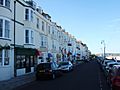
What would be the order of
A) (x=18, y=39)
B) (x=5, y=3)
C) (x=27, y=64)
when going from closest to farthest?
(x=5, y=3) < (x=18, y=39) < (x=27, y=64)

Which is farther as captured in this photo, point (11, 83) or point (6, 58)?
point (6, 58)

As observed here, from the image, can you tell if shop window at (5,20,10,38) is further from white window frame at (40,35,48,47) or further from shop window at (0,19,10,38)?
white window frame at (40,35,48,47)

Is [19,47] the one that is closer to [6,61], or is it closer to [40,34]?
[6,61]

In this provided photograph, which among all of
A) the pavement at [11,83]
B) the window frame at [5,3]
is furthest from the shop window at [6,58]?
the window frame at [5,3]

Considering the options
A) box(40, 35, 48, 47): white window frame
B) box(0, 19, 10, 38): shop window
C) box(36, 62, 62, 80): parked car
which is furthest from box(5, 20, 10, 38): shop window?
box(40, 35, 48, 47): white window frame

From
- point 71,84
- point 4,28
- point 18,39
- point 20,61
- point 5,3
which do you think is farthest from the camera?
point 20,61

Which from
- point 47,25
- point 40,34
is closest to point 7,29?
point 40,34

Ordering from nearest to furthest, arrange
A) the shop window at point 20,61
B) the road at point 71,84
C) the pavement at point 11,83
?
the road at point 71,84, the pavement at point 11,83, the shop window at point 20,61

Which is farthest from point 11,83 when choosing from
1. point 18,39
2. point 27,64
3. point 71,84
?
point 27,64

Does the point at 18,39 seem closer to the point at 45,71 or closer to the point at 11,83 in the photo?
the point at 45,71

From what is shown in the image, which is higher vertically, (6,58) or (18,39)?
(18,39)

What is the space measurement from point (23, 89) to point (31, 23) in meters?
18.1

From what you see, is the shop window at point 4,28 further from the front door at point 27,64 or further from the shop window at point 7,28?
the front door at point 27,64

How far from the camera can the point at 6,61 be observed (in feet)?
89.7
